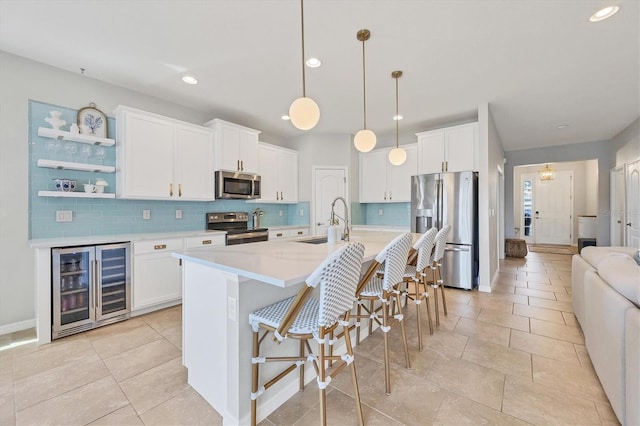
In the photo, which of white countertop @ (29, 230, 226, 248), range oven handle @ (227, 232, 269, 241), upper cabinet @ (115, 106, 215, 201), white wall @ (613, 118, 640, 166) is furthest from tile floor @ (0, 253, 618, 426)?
white wall @ (613, 118, 640, 166)

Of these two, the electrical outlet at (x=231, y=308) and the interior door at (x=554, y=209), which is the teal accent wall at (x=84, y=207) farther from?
the interior door at (x=554, y=209)

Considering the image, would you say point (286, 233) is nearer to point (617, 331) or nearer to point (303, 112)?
point (303, 112)

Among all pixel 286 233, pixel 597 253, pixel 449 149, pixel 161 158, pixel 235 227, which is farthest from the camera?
pixel 286 233

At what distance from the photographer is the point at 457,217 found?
4.03m

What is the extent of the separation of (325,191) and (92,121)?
348 cm

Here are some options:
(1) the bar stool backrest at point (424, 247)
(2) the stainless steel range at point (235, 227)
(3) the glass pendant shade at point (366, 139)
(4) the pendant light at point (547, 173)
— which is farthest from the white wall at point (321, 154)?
(4) the pendant light at point (547, 173)

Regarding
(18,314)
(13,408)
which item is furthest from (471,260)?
(18,314)

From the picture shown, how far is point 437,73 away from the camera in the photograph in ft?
9.80

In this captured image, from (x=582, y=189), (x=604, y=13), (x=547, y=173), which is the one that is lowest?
(x=582, y=189)

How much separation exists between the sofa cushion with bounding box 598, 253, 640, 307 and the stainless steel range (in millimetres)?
3641

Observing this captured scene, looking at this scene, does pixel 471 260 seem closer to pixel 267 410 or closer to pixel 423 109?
pixel 423 109

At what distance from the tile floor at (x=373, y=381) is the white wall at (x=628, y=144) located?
156 inches

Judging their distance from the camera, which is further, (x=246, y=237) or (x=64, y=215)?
(x=246, y=237)

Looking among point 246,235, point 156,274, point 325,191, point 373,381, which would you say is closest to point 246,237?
point 246,235
